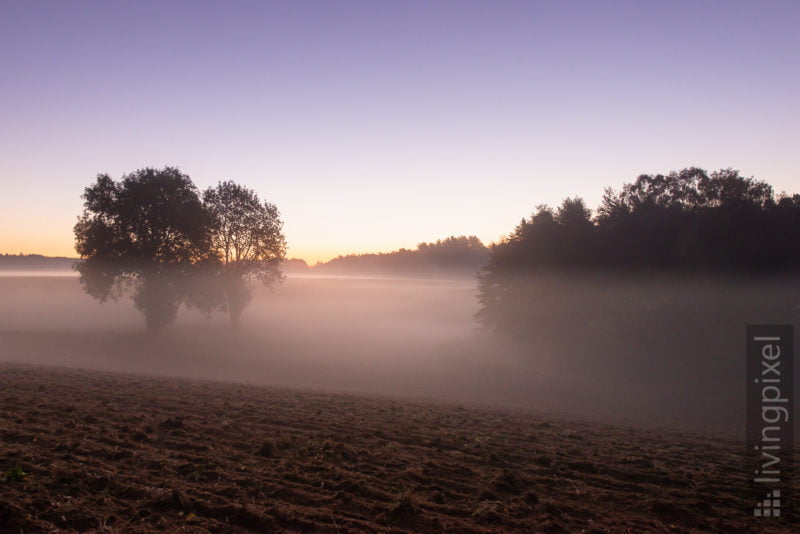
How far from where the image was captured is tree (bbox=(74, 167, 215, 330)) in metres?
A: 32.5

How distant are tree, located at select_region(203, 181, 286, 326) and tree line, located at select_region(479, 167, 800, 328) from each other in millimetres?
18231

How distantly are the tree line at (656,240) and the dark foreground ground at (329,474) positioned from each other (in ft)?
67.1

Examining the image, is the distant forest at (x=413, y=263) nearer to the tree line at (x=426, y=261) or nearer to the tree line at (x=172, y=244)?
the tree line at (x=426, y=261)

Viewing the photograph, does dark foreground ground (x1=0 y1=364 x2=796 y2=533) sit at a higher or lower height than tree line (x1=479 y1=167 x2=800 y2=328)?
lower

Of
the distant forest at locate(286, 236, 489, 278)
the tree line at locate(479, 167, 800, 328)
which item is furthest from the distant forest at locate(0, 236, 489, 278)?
the tree line at locate(479, 167, 800, 328)

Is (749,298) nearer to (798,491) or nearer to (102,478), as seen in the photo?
(798,491)

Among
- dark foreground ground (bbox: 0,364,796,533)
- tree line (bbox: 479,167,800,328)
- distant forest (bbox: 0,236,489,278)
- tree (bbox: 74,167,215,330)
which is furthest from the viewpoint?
distant forest (bbox: 0,236,489,278)

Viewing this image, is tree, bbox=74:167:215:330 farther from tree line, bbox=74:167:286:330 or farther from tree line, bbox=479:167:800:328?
tree line, bbox=479:167:800:328

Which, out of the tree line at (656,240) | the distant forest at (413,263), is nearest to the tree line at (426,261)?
the distant forest at (413,263)

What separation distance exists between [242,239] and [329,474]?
33295mm

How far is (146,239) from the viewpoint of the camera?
33281 mm

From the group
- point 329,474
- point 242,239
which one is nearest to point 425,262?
point 242,239

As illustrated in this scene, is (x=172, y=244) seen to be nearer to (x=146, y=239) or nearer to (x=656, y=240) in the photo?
(x=146, y=239)

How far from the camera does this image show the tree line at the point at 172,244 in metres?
32.6
